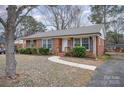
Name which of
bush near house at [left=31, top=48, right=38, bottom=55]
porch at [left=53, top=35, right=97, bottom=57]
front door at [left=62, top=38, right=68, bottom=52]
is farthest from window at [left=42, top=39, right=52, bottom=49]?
front door at [left=62, top=38, right=68, bottom=52]

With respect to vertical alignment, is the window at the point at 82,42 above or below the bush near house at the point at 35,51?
above

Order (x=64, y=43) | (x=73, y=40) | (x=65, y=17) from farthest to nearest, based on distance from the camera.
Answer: (x=65, y=17)
(x=64, y=43)
(x=73, y=40)

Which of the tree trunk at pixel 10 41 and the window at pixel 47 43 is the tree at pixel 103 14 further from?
the tree trunk at pixel 10 41

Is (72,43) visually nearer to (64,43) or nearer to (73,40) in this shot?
(73,40)

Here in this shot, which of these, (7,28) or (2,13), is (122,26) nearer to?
(2,13)

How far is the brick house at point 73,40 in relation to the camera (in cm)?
1306

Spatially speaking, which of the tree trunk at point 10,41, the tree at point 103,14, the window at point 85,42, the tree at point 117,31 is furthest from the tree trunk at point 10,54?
the tree at point 117,31

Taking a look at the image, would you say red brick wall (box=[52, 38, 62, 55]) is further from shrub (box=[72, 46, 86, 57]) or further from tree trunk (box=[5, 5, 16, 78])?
tree trunk (box=[5, 5, 16, 78])

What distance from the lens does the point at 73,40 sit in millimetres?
14320

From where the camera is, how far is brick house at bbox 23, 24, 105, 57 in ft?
42.9

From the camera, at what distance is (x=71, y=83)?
5254 millimetres

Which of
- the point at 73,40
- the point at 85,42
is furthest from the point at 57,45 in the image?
the point at 85,42

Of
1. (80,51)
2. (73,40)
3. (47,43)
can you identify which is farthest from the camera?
(47,43)

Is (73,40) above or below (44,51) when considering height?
above
